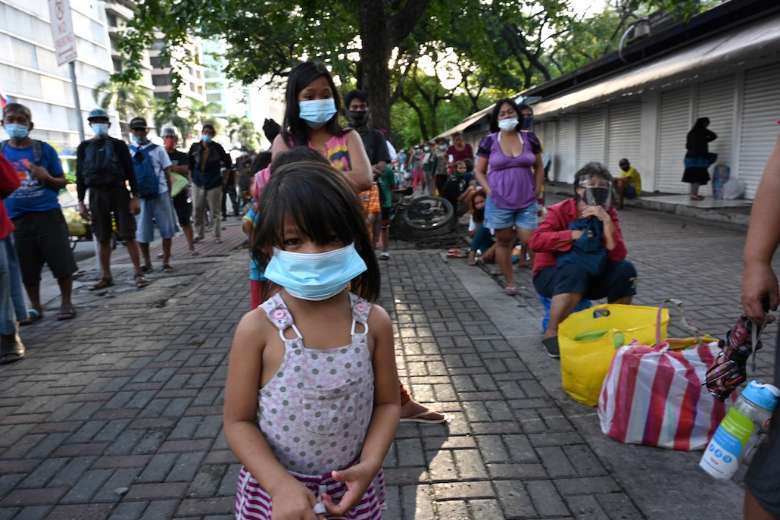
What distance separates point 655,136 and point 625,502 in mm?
15801

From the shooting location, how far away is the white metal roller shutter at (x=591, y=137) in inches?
794

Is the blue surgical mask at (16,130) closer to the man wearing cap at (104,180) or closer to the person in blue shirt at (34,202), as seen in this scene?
the person in blue shirt at (34,202)

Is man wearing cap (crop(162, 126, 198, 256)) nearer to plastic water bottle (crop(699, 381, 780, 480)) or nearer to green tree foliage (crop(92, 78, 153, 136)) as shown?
plastic water bottle (crop(699, 381, 780, 480))

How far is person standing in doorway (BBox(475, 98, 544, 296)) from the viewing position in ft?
18.3

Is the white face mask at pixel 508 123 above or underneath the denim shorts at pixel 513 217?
above

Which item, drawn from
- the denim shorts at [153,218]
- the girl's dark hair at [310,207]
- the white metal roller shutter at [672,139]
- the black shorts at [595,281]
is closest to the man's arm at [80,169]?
the denim shorts at [153,218]

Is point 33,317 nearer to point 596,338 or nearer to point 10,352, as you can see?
point 10,352

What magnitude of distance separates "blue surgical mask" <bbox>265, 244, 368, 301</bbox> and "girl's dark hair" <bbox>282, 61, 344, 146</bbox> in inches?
68.7

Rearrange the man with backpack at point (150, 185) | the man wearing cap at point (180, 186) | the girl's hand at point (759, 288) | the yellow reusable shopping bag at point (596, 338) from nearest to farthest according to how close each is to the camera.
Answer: the girl's hand at point (759, 288) < the yellow reusable shopping bag at point (596, 338) < the man with backpack at point (150, 185) < the man wearing cap at point (180, 186)

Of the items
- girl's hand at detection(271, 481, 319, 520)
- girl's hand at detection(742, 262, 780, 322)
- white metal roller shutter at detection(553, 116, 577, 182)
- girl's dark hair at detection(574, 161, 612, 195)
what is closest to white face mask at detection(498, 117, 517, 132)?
girl's dark hair at detection(574, 161, 612, 195)

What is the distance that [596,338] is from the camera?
3.25 metres

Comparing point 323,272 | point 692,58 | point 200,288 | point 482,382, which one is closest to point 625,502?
point 482,382

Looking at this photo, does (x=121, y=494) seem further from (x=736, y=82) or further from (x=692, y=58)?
(x=736, y=82)

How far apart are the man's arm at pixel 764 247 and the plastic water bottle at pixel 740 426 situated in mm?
241
